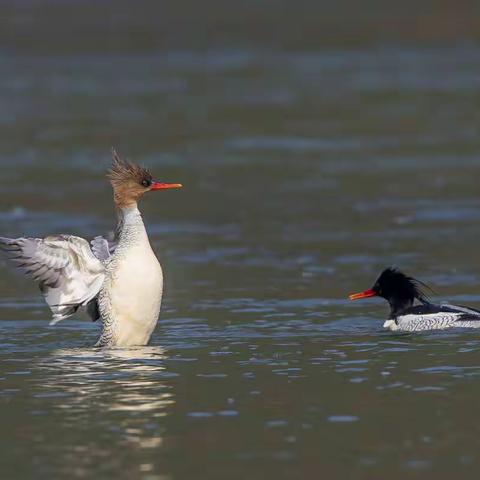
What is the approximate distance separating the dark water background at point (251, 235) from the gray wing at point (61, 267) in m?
0.41

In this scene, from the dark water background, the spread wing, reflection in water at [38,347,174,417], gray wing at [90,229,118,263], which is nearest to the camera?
the dark water background

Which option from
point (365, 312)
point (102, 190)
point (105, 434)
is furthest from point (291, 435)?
point (102, 190)

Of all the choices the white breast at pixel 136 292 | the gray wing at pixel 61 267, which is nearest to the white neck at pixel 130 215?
the white breast at pixel 136 292

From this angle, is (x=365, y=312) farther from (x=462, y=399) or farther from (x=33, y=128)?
(x=33, y=128)

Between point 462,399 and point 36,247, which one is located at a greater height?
point 36,247

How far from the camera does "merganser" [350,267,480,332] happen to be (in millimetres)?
13977

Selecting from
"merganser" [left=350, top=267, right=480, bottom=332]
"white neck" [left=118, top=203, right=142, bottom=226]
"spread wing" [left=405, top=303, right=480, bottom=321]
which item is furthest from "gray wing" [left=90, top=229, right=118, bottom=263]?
"spread wing" [left=405, top=303, right=480, bottom=321]

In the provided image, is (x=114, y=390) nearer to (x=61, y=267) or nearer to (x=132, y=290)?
(x=132, y=290)

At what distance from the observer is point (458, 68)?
127ft

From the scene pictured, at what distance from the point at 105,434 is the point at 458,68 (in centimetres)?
2924

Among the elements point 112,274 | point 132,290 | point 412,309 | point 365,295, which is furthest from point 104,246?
point 412,309

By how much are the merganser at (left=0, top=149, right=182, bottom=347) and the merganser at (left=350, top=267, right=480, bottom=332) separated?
2264mm

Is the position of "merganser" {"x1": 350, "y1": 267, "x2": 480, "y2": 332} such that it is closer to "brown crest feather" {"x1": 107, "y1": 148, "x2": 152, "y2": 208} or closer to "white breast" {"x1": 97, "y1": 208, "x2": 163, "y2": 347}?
"white breast" {"x1": 97, "y1": 208, "x2": 163, "y2": 347}

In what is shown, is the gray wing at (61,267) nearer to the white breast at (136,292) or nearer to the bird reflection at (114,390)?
the white breast at (136,292)
